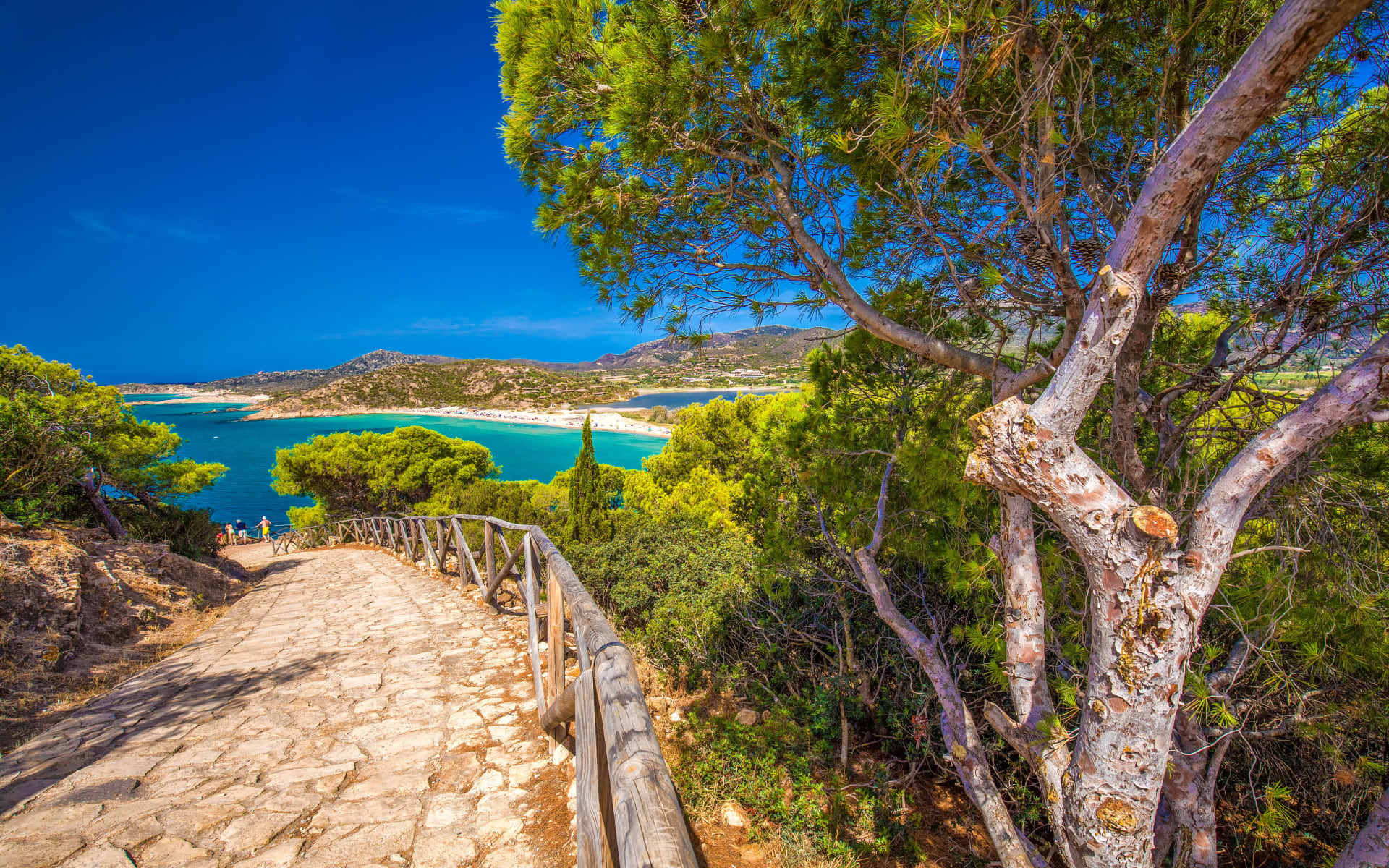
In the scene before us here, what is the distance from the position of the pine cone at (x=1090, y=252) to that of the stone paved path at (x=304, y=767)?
2.91 m

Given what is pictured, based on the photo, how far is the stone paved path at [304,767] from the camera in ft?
6.21

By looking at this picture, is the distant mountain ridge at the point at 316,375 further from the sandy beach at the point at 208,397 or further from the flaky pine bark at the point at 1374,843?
the flaky pine bark at the point at 1374,843

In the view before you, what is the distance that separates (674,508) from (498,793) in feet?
30.3

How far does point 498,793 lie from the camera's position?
7.42 feet

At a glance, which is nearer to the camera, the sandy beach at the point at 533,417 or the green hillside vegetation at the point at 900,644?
the green hillside vegetation at the point at 900,644

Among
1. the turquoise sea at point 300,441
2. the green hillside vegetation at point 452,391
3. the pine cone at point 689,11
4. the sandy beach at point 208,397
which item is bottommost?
the turquoise sea at point 300,441

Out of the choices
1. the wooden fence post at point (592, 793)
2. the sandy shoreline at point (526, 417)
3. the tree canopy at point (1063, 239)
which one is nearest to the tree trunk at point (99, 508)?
the tree canopy at point (1063, 239)

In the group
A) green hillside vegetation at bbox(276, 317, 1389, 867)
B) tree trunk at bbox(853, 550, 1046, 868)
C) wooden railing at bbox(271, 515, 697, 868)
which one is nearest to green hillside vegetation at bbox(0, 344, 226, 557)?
wooden railing at bbox(271, 515, 697, 868)

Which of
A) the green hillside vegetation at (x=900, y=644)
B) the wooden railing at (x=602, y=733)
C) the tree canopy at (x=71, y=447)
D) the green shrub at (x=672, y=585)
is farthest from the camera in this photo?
the tree canopy at (x=71, y=447)

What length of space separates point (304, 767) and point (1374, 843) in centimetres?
425

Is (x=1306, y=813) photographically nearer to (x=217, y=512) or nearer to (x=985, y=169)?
(x=985, y=169)

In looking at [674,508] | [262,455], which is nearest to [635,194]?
[674,508]

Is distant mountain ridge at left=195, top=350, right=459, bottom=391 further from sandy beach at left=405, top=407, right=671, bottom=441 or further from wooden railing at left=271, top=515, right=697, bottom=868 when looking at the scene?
wooden railing at left=271, top=515, right=697, bottom=868

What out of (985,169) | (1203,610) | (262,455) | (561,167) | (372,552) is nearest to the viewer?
(1203,610)
